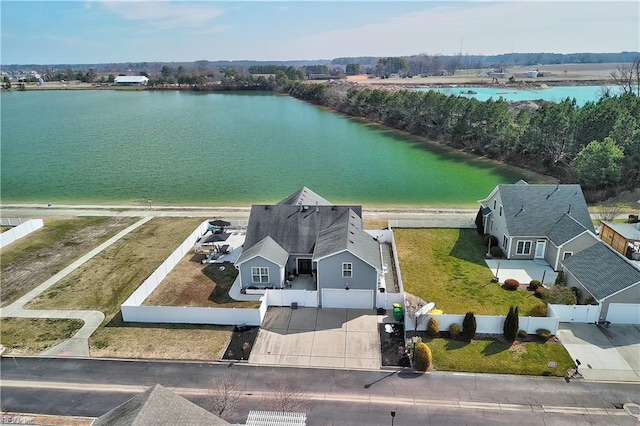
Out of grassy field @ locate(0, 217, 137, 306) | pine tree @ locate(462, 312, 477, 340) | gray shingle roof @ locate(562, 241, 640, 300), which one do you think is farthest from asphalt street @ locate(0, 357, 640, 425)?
grassy field @ locate(0, 217, 137, 306)

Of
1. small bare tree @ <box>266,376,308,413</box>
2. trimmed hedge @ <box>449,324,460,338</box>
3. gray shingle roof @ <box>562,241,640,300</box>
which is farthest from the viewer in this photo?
gray shingle roof @ <box>562,241,640,300</box>

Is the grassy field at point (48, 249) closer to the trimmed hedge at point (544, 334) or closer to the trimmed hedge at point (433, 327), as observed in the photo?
the trimmed hedge at point (433, 327)

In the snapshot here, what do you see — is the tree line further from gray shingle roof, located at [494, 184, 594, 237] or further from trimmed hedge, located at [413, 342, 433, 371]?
trimmed hedge, located at [413, 342, 433, 371]

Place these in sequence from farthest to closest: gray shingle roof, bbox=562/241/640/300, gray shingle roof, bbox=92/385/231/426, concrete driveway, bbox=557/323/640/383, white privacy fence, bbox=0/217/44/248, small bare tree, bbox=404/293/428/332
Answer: white privacy fence, bbox=0/217/44/248 → gray shingle roof, bbox=562/241/640/300 → small bare tree, bbox=404/293/428/332 → concrete driveway, bbox=557/323/640/383 → gray shingle roof, bbox=92/385/231/426

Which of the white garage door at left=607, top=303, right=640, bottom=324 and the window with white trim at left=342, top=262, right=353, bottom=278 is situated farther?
the window with white trim at left=342, top=262, right=353, bottom=278

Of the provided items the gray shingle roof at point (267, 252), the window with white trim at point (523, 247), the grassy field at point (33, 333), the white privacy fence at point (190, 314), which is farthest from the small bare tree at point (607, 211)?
the grassy field at point (33, 333)

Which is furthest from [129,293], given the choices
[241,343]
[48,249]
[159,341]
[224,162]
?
[224,162]

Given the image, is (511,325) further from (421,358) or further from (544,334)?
(421,358)
